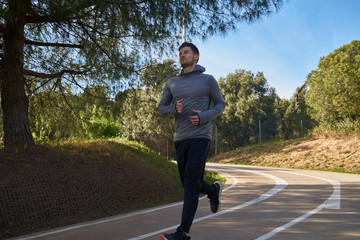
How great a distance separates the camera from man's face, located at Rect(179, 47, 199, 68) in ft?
11.5

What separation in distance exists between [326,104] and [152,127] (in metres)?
16.8

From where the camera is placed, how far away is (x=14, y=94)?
7.38 m

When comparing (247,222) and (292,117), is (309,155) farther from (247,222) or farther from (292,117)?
(292,117)

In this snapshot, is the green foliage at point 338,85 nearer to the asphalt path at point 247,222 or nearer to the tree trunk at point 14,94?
the asphalt path at point 247,222

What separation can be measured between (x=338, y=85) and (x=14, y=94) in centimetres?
2230

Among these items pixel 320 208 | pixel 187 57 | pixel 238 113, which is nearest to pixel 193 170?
pixel 187 57

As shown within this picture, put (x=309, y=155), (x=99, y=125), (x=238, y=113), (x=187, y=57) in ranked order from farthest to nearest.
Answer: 1. (x=238, y=113)
2. (x=309, y=155)
3. (x=99, y=125)
4. (x=187, y=57)

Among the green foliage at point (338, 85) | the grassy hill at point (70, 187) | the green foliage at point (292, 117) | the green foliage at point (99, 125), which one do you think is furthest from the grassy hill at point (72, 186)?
the green foliage at point (292, 117)

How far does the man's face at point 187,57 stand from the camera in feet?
11.5

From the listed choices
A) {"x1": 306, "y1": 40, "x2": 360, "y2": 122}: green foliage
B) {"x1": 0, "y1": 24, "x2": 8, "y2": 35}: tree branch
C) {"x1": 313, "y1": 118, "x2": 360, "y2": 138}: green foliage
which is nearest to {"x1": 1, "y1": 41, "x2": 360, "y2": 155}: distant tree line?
{"x1": 306, "y1": 40, "x2": 360, "y2": 122}: green foliage

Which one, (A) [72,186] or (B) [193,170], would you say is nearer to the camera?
(B) [193,170]

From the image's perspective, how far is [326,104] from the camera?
78.7 feet

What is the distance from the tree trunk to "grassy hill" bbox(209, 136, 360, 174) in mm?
15433

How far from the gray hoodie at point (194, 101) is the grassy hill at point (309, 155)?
1532cm
